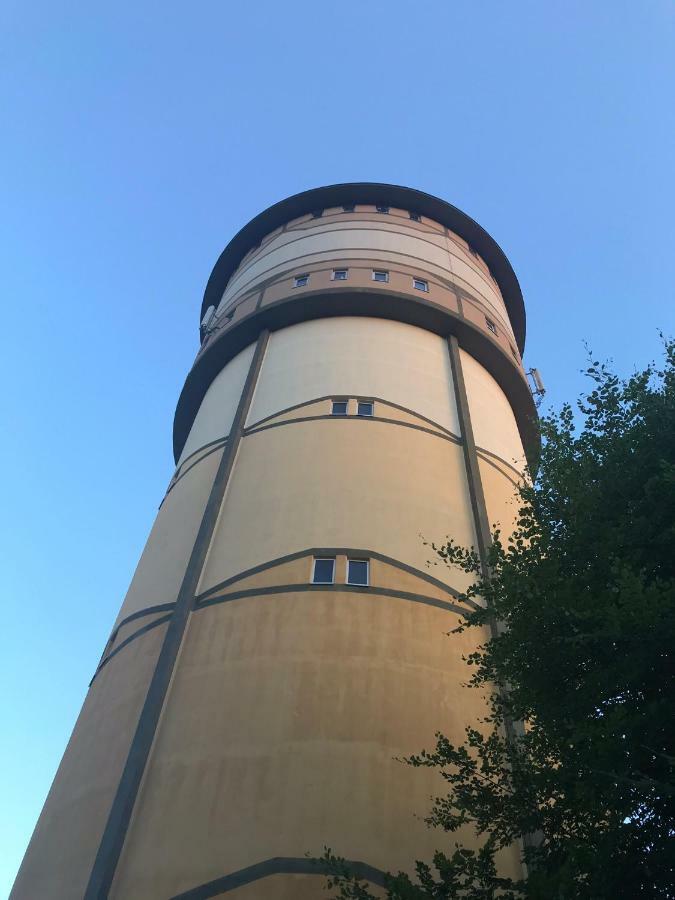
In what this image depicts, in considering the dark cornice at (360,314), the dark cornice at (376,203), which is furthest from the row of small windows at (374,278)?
the dark cornice at (376,203)

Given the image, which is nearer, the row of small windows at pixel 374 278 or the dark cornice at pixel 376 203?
the row of small windows at pixel 374 278

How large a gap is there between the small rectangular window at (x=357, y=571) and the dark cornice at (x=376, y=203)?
15.9 metres

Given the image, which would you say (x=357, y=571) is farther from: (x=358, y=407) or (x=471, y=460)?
(x=358, y=407)

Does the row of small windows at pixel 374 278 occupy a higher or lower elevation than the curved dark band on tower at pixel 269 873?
higher

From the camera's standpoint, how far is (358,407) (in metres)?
14.9

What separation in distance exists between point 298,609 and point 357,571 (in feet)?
4.02

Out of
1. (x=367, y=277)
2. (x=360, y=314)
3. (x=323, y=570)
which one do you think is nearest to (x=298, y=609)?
(x=323, y=570)

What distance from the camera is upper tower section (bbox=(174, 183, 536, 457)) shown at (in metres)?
18.3

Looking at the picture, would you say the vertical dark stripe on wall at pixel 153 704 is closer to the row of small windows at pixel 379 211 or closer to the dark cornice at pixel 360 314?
the dark cornice at pixel 360 314

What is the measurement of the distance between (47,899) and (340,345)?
1205 centimetres

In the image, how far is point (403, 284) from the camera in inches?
741

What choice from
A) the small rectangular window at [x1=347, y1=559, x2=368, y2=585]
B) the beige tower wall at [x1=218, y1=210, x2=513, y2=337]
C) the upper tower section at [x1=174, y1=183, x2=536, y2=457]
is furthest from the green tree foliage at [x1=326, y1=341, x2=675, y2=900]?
the beige tower wall at [x1=218, y1=210, x2=513, y2=337]

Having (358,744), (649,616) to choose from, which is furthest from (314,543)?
(649,616)

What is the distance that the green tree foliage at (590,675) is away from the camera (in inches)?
196
